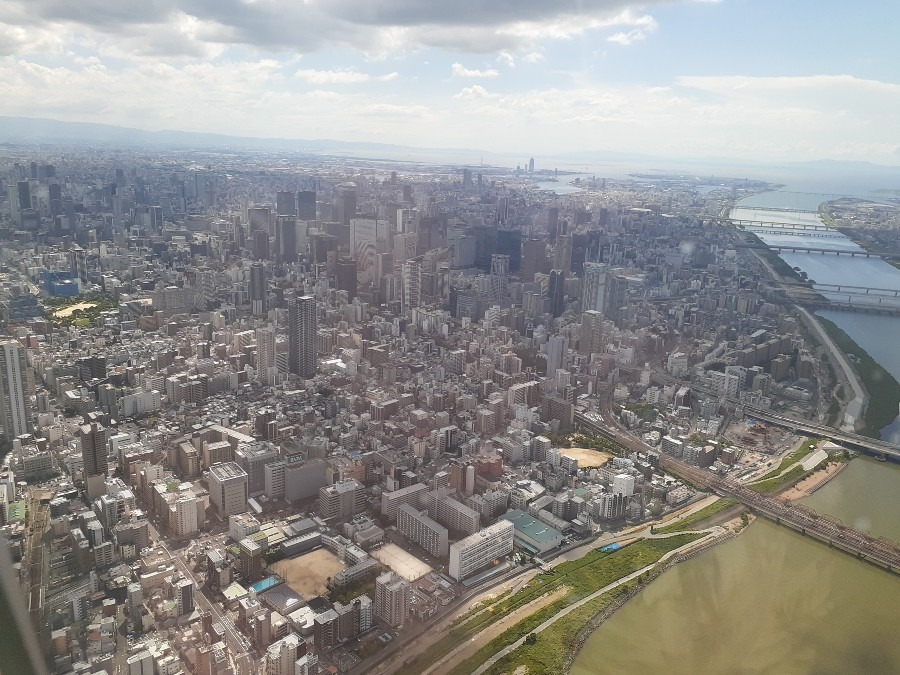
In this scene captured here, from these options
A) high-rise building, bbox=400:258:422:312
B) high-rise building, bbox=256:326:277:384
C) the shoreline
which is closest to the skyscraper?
high-rise building, bbox=400:258:422:312

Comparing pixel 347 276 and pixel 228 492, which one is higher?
pixel 347 276

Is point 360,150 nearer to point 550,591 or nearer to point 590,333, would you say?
point 590,333

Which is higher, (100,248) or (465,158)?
(465,158)

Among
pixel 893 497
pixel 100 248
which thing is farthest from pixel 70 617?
pixel 100 248

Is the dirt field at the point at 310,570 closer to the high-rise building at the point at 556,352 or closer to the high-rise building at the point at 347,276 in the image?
the high-rise building at the point at 556,352

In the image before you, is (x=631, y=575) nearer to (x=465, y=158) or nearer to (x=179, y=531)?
(x=179, y=531)

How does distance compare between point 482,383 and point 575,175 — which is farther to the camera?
point 575,175

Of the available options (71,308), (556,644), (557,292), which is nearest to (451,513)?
(556,644)
